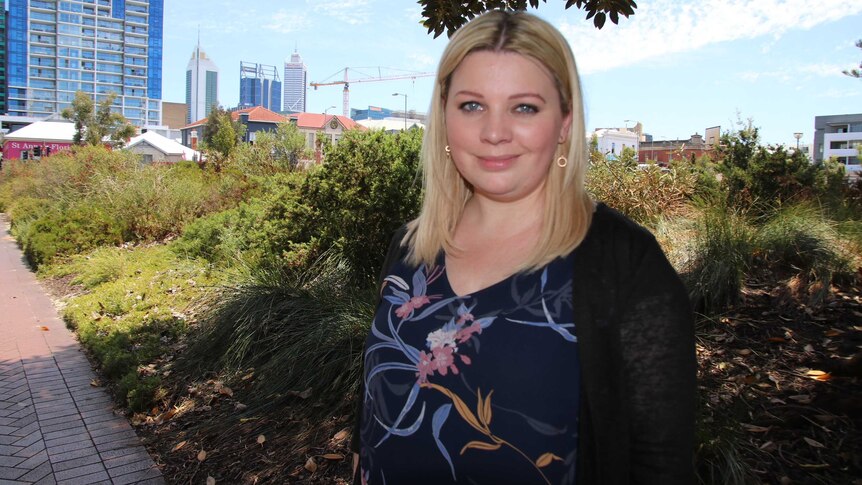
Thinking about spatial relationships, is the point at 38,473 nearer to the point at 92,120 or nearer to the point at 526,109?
the point at 526,109

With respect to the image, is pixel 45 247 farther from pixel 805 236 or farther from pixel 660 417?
pixel 660 417

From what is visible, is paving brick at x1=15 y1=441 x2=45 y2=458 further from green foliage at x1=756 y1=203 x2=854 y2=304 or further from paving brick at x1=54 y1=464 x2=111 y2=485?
green foliage at x1=756 y1=203 x2=854 y2=304

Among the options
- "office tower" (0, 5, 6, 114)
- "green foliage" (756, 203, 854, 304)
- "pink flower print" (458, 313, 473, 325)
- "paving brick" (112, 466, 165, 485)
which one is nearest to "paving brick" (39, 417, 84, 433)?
"paving brick" (112, 466, 165, 485)

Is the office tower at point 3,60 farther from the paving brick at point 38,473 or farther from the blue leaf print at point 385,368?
the blue leaf print at point 385,368

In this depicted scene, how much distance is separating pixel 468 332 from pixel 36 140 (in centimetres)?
9200

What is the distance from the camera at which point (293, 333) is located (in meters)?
5.22

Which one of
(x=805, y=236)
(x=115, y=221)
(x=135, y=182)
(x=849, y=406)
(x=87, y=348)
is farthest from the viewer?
(x=135, y=182)

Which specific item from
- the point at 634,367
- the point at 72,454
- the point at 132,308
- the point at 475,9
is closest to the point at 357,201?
the point at 475,9

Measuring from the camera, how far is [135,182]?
15.2 metres

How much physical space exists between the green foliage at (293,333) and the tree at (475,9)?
2.15 m

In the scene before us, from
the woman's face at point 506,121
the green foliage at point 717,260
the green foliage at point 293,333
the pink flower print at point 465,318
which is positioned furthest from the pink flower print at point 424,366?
the green foliage at point 717,260

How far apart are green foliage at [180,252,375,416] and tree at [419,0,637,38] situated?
7.05 ft

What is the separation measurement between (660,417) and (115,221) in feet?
46.0

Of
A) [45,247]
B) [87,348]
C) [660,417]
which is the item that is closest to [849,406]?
[660,417]
